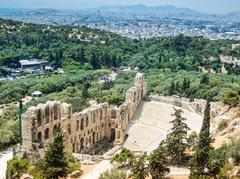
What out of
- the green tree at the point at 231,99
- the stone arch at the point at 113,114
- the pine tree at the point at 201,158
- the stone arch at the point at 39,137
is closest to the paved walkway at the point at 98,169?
the stone arch at the point at 39,137

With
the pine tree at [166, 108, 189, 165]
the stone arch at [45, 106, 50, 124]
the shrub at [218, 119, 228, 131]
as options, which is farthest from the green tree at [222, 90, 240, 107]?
the stone arch at [45, 106, 50, 124]

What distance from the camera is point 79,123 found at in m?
53.3

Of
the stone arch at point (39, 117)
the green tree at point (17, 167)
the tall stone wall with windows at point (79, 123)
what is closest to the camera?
the green tree at point (17, 167)

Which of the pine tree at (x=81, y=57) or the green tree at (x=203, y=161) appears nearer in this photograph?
the green tree at (x=203, y=161)

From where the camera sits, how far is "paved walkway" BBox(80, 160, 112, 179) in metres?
44.0

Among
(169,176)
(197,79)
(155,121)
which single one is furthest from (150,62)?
(169,176)

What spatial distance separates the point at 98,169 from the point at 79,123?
29.7 feet

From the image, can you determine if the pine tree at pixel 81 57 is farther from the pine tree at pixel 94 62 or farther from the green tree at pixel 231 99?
the green tree at pixel 231 99

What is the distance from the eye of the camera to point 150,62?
138m

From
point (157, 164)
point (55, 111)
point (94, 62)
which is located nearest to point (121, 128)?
point (55, 111)

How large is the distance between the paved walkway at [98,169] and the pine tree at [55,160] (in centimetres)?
617

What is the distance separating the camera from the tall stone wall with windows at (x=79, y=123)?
152ft

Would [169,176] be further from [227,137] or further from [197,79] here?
[197,79]

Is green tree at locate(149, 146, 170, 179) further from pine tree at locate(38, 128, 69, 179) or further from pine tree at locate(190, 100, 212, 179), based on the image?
pine tree at locate(38, 128, 69, 179)
